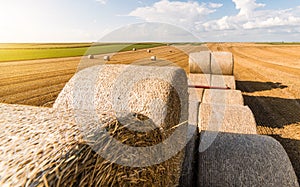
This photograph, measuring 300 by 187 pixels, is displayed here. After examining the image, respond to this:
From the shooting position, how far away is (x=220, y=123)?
3.86m

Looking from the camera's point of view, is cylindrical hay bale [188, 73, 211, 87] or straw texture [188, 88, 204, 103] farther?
cylindrical hay bale [188, 73, 211, 87]

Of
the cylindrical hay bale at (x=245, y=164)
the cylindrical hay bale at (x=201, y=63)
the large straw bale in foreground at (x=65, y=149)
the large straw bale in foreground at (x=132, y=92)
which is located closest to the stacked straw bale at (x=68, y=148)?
the large straw bale in foreground at (x=65, y=149)

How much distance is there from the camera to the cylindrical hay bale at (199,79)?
804cm

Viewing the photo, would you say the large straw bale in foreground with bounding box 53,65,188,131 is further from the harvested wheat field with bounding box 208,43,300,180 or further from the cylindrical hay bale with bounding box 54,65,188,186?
the harvested wheat field with bounding box 208,43,300,180

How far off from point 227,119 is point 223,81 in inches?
180

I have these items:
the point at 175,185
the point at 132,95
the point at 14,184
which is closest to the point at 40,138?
the point at 14,184

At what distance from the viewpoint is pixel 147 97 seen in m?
2.07

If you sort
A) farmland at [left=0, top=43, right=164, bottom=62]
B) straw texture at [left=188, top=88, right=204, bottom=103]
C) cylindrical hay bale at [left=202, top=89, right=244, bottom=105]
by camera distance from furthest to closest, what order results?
farmland at [left=0, top=43, right=164, bottom=62]
straw texture at [left=188, top=88, right=204, bottom=103]
cylindrical hay bale at [left=202, top=89, right=244, bottom=105]

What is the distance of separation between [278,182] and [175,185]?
1.02 meters

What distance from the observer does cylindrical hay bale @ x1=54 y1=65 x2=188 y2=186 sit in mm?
1980

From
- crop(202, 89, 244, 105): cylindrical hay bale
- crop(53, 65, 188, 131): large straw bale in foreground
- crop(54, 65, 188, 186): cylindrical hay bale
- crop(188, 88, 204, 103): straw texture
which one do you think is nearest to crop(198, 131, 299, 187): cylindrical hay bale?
crop(54, 65, 188, 186): cylindrical hay bale

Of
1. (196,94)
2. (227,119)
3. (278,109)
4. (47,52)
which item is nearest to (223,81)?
(278,109)

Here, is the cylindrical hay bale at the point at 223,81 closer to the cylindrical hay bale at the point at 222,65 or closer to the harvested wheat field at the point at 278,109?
the cylindrical hay bale at the point at 222,65

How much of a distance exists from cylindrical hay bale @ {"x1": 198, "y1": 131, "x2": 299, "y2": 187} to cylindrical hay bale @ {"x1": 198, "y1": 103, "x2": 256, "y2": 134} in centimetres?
98
